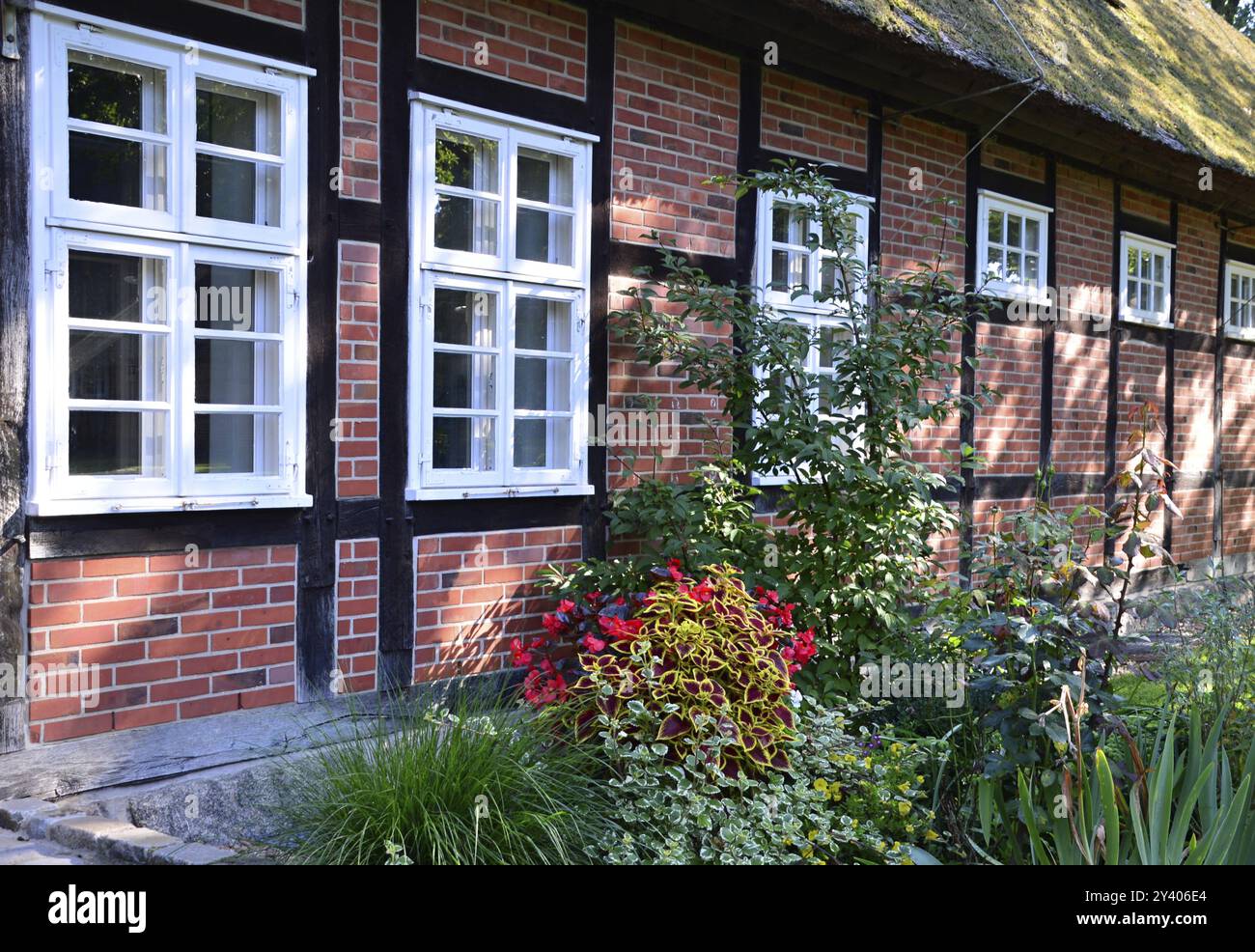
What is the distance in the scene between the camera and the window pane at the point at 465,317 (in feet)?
17.8

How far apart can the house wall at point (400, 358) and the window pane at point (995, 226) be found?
1.86 ft

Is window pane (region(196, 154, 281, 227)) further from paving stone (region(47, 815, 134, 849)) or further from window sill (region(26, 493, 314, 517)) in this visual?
paving stone (region(47, 815, 134, 849))

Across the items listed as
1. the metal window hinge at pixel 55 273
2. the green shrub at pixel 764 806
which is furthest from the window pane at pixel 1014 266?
the metal window hinge at pixel 55 273

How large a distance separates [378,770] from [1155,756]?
94.9 inches

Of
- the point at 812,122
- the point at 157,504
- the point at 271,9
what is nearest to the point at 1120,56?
the point at 812,122

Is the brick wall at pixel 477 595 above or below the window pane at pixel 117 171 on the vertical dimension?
below

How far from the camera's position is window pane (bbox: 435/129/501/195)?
541 centimetres

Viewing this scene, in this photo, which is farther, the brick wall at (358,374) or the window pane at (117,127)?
the brick wall at (358,374)

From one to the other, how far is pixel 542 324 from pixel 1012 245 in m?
4.65

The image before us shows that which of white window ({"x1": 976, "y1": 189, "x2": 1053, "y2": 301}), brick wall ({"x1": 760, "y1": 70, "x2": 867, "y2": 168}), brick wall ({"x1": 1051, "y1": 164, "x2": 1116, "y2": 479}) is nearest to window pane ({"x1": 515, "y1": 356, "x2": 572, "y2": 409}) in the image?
brick wall ({"x1": 760, "y1": 70, "x2": 867, "y2": 168})

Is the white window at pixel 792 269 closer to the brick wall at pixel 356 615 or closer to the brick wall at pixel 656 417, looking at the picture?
the brick wall at pixel 656 417

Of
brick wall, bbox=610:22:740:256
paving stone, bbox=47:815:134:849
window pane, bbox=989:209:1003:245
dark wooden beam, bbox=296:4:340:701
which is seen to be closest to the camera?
paving stone, bbox=47:815:134:849

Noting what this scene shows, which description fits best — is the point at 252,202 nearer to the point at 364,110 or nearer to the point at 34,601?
the point at 364,110

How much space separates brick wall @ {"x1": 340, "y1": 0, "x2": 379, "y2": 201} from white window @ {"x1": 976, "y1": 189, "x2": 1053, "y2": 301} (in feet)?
16.2
